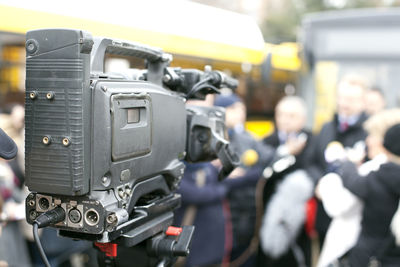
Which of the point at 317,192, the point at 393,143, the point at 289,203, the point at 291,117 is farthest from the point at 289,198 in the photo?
the point at 393,143

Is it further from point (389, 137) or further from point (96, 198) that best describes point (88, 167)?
point (389, 137)

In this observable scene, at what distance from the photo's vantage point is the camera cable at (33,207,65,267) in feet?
4.39

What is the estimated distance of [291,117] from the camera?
450 centimetres

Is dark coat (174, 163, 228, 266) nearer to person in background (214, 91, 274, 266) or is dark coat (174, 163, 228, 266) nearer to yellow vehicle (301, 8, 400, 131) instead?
person in background (214, 91, 274, 266)

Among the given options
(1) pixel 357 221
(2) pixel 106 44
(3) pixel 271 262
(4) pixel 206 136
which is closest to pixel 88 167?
(2) pixel 106 44

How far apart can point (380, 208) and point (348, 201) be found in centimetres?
35

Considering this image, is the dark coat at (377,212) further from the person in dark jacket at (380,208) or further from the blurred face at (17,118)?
the blurred face at (17,118)

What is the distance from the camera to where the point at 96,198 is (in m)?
1.37

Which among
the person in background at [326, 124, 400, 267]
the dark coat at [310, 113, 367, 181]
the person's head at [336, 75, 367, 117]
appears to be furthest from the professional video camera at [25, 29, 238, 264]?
the person's head at [336, 75, 367, 117]

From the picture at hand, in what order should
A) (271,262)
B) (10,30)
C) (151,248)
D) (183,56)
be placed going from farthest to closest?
(183,56) → (271,262) → (10,30) → (151,248)

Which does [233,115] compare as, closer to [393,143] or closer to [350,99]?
[350,99]

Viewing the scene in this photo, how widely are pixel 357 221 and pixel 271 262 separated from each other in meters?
1.22

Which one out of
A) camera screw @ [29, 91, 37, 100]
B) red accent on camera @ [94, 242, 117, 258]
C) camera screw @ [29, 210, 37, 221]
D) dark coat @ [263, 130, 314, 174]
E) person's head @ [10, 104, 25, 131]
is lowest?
dark coat @ [263, 130, 314, 174]

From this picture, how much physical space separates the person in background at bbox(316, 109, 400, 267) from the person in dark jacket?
0.49ft
